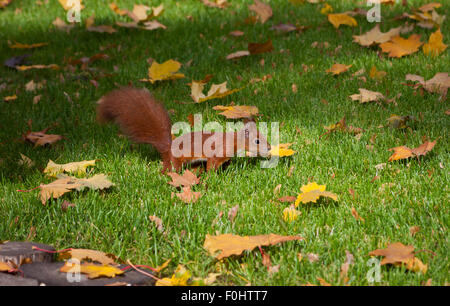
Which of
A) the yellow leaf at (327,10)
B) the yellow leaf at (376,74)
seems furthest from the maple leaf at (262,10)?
the yellow leaf at (376,74)

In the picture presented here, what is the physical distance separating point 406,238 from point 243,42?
2719mm

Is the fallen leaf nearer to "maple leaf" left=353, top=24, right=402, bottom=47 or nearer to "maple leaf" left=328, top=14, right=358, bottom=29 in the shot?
"maple leaf" left=328, top=14, right=358, bottom=29

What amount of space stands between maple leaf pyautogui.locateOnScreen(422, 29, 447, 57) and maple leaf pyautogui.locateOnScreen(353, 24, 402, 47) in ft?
0.95

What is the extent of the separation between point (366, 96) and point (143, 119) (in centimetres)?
136

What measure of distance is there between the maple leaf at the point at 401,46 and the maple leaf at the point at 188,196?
2048 millimetres

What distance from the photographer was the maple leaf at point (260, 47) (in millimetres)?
3701

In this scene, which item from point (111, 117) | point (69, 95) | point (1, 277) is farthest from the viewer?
point (69, 95)

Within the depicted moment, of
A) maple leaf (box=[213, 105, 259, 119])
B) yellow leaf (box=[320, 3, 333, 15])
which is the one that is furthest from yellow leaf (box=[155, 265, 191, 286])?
yellow leaf (box=[320, 3, 333, 15])

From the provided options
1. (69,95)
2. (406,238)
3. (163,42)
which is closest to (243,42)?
(163,42)

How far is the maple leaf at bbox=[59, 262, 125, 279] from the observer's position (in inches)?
59.7

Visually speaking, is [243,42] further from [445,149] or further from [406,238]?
[406,238]

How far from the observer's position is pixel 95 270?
1.53 meters

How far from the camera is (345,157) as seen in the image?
7.73 ft

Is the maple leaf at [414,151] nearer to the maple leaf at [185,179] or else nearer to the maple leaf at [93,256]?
the maple leaf at [185,179]
